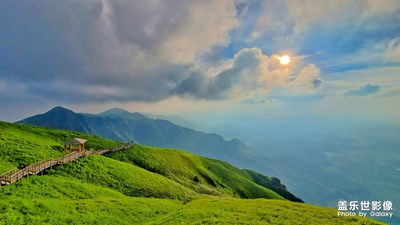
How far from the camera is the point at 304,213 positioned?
3512 cm

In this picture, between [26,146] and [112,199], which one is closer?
[112,199]

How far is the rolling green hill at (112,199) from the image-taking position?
109ft

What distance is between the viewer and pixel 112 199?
44469 millimetres

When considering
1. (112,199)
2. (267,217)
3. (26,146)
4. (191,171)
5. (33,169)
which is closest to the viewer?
(267,217)

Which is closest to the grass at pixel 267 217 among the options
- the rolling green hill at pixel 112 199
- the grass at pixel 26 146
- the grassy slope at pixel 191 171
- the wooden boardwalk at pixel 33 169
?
the rolling green hill at pixel 112 199

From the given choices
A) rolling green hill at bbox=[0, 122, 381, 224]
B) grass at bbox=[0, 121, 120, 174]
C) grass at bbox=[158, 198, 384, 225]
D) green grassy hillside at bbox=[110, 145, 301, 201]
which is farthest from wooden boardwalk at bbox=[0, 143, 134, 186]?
grass at bbox=[158, 198, 384, 225]

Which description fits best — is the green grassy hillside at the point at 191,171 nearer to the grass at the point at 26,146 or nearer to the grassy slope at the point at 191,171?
the grassy slope at the point at 191,171

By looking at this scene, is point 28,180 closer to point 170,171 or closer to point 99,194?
point 99,194

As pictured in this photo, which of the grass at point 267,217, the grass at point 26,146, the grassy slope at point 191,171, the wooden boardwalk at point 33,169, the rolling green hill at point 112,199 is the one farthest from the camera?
the grassy slope at point 191,171

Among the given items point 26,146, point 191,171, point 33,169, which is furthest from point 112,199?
point 191,171

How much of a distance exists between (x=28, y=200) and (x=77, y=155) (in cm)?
3031

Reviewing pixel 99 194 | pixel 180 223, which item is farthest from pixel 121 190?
pixel 180 223

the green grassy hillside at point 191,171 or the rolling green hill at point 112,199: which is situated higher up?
the green grassy hillside at point 191,171

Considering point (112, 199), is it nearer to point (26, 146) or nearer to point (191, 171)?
point (26, 146)
